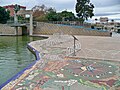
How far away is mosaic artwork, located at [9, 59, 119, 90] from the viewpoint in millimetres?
4523

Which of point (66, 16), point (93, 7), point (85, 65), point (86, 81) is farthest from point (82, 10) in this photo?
point (86, 81)

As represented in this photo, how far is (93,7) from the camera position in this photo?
31234mm

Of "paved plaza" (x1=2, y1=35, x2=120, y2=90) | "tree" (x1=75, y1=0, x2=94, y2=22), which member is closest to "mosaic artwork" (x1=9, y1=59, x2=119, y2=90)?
"paved plaza" (x1=2, y1=35, x2=120, y2=90)

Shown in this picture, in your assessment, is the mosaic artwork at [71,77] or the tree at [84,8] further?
the tree at [84,8]

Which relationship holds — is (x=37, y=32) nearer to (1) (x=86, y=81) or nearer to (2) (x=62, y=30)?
(2) (x=62, y=30)

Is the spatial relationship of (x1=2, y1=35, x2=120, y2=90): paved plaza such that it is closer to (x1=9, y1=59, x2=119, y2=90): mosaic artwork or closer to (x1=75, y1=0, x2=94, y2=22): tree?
(x1=9, y1=59, x2=119, y2=90): mosaic artwork

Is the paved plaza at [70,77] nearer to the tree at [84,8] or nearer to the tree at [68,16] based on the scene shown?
the tree at [84,8]

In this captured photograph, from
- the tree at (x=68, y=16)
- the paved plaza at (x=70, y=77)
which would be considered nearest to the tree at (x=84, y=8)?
the tree at (x=68, y=16)

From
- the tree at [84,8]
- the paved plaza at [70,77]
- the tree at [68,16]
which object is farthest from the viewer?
the tree at [68,16]

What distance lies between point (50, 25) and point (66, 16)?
361 inches

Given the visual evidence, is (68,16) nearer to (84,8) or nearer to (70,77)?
(84,8)

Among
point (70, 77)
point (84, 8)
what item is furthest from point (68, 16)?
point (70, 77)

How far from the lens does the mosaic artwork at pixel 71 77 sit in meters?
4.52

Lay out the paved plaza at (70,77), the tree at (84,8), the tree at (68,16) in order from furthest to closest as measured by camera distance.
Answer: the tree at (68,16), the tree at (84,8), the paved plaza at (70,77)
